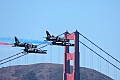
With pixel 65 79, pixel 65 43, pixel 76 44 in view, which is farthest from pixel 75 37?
pixel 65 43

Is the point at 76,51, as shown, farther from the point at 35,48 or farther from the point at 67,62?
the point at 35,48

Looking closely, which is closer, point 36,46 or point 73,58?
point 36,46

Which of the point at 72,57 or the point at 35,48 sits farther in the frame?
the point at 72,57

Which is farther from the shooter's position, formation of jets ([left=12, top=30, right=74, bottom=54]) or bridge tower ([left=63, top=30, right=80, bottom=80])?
bridge tower ([left=63, top=30, right=80, bottom=80])

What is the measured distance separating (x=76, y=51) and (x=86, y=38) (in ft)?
28.7

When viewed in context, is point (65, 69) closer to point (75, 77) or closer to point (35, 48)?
point (75, 77)

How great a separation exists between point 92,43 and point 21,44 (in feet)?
189

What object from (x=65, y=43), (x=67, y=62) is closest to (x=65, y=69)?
(x=67, y=62)

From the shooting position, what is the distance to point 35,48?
361 feet

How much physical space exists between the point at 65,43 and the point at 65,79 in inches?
2125

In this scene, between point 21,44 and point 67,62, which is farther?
point 67,62

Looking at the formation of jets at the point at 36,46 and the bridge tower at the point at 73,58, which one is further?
the bridge tower at the point at 73,58

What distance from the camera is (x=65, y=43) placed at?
111688 mm

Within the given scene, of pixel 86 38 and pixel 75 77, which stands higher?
pixel 86 38
